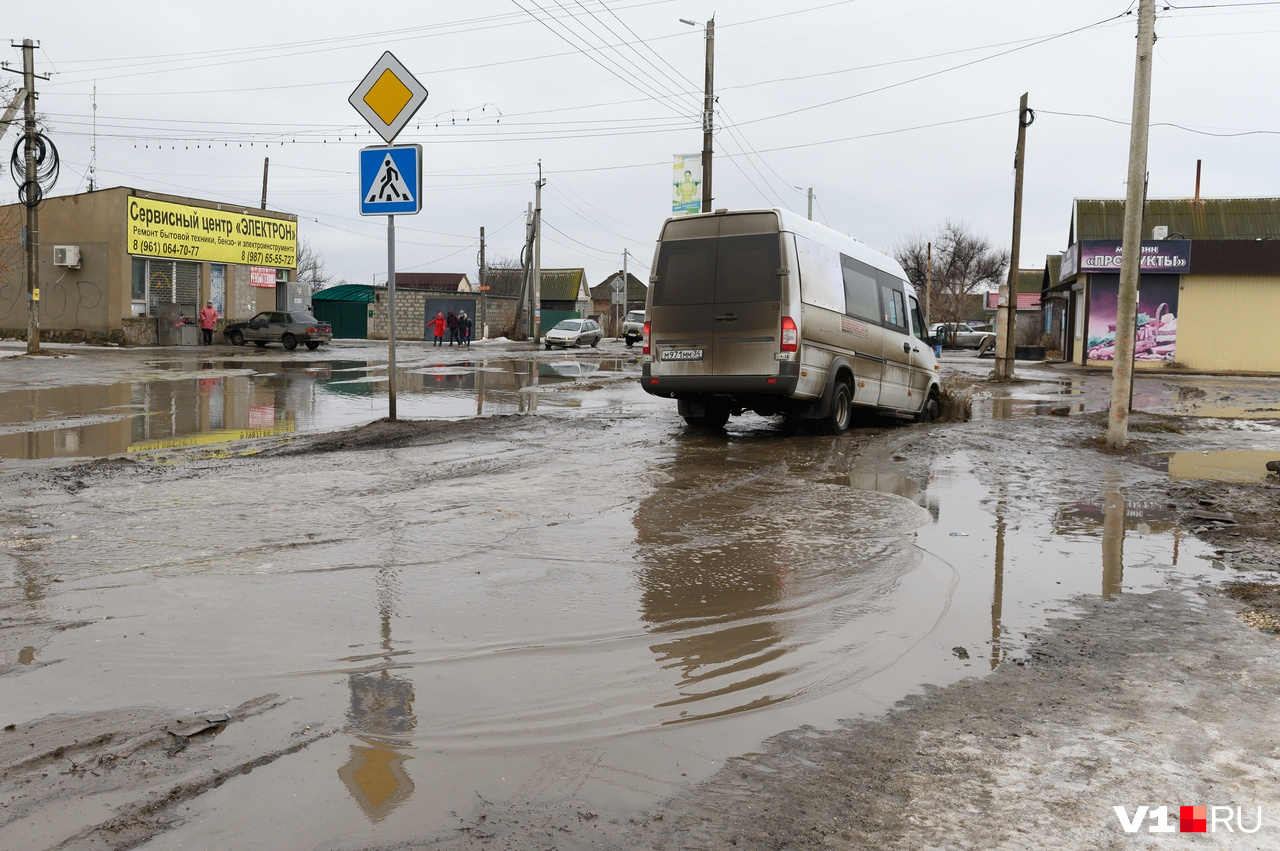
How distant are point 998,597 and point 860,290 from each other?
27.8ft

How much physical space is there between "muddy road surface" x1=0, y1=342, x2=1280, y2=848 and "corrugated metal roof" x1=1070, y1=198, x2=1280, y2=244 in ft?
113

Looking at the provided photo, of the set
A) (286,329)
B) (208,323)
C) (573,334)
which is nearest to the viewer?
(286,329)

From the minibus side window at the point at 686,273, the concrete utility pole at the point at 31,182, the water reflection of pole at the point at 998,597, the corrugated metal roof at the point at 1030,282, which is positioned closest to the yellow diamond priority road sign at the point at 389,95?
the minibus side window at the point at 686,273

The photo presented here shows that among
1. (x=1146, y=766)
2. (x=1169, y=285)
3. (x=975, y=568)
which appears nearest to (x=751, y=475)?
(x=975, y=568)

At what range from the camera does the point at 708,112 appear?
30.7 meters

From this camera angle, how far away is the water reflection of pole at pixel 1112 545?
5770 millimetres

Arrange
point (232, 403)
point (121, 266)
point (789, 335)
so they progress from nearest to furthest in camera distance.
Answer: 1. point (789, 335)
2. point (232, 403)
3. point (121, 266)

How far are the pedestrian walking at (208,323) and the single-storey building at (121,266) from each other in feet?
1.83

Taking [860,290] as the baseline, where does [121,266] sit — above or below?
above

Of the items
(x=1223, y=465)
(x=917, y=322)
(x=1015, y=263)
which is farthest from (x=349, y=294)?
(x=1223, y=465)

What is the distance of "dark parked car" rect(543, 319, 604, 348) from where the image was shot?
162 feet

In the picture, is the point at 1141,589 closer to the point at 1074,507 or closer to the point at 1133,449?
the point at 1074,507

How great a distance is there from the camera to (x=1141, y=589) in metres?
5.69

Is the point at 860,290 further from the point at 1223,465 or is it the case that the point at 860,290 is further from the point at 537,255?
the point at 537,255
